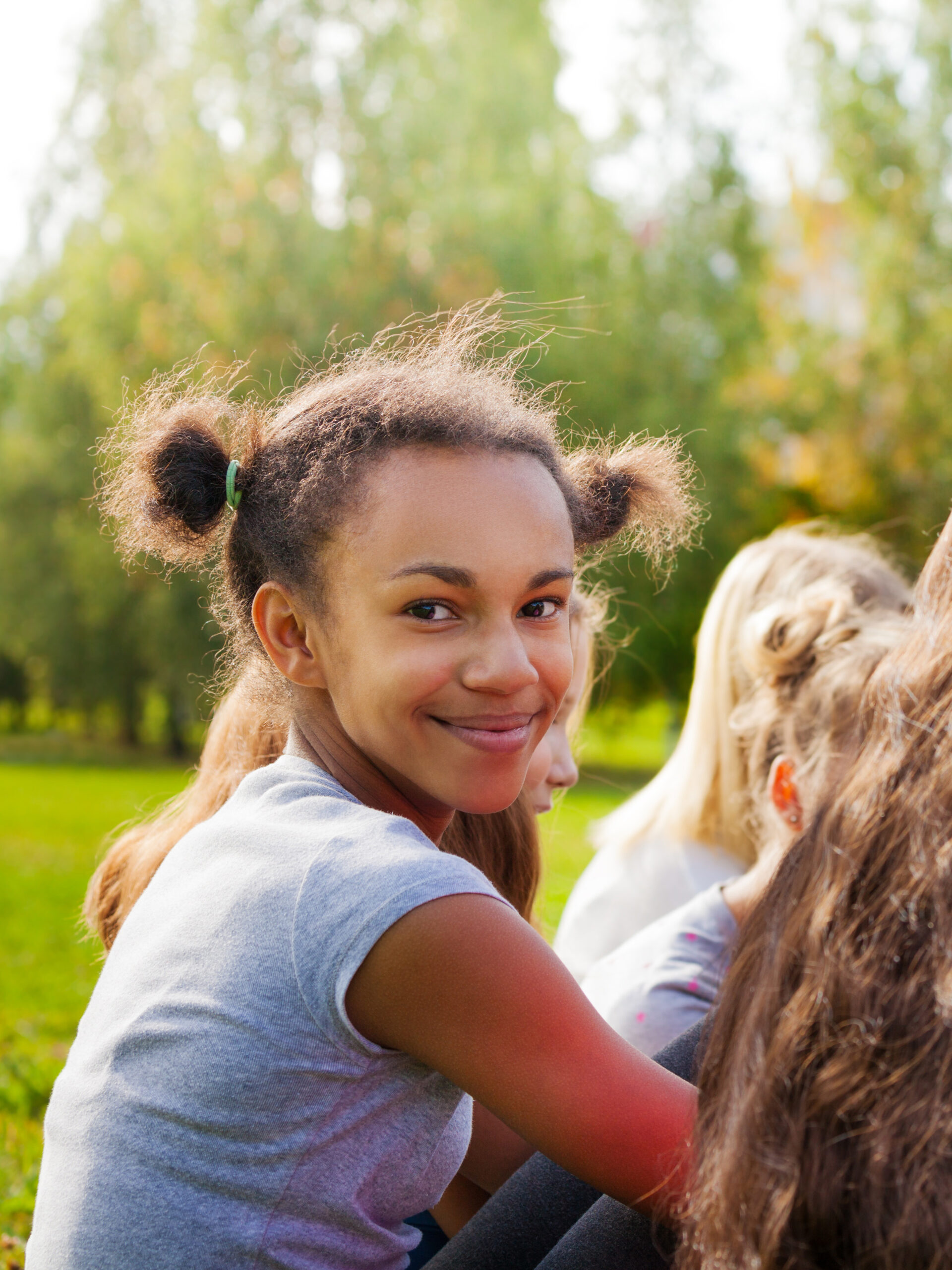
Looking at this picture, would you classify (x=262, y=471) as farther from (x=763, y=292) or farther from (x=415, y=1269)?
(x=763, y=292)

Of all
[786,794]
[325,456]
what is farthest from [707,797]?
[325,456]

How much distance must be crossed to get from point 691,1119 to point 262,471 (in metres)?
1.17

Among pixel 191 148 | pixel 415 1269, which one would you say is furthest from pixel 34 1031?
pixel 191 148

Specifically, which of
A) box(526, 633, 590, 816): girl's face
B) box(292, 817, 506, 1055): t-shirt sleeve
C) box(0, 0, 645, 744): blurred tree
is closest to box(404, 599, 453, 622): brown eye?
box(292, 817, 506, 1055): t-shirt sleeve

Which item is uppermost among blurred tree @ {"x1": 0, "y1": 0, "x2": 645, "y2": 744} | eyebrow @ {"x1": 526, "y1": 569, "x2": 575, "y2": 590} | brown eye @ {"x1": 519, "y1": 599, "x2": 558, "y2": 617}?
blurred tree @ {"x1": 0, "y1": 0, "x2": 645, "y2": 744}

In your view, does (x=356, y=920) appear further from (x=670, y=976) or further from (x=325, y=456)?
(x=670, y=976)

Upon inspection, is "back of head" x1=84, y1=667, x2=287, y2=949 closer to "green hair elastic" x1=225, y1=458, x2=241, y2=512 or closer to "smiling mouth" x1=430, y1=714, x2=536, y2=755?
"green hair elastic" x1=225, y1=458, x2=241, y2=512

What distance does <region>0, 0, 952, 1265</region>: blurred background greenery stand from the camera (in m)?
17.2

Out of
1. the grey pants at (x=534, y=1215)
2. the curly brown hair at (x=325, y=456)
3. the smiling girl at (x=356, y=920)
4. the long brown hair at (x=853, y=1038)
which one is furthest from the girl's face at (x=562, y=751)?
the long brown hair at (x=853, y=1038)

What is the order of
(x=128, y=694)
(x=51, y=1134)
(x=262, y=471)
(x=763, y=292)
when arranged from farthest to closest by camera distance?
(x=128, y=694) < (x=763, y=292) < (x=262, y=471) < (x=51, y=1134)

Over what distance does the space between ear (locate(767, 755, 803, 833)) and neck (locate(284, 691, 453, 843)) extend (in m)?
0.94

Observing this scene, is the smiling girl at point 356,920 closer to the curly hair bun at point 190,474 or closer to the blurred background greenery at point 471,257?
the curly hair bun at point 190,474

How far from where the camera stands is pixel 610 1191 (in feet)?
4.29

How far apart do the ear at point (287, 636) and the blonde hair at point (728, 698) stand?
1.78 meters
